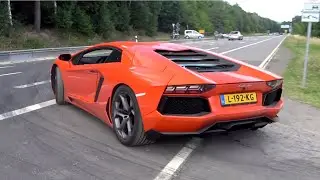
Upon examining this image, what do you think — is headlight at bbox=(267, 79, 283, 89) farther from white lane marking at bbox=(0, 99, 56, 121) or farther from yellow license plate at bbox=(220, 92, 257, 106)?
white lane marking at bbox=(0, 99, 56, 121)

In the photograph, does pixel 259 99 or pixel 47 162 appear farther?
pixel 259 99

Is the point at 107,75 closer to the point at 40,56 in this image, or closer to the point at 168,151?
the point at 168,151

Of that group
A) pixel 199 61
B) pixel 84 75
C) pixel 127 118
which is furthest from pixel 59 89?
pixel 199 61

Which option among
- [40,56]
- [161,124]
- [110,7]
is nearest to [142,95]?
[161,124]

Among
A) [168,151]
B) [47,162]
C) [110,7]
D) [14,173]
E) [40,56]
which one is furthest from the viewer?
[110,7]

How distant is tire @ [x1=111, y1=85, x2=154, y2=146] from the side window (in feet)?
2.02

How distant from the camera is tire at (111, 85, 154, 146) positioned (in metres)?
5.01

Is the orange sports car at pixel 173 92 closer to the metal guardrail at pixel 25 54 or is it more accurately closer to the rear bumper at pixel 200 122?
the rear bumper at pixel 200 122

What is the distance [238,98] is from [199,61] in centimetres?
91

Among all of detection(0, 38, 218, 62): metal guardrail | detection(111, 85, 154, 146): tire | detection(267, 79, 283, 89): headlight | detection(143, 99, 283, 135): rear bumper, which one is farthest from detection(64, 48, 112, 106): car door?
detection(0, 38, 218, 62): metal guardrail

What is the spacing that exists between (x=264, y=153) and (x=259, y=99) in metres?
0.66

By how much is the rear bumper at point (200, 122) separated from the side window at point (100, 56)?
132 cm

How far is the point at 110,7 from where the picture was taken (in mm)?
48750

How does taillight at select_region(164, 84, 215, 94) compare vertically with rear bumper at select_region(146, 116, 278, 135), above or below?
above
